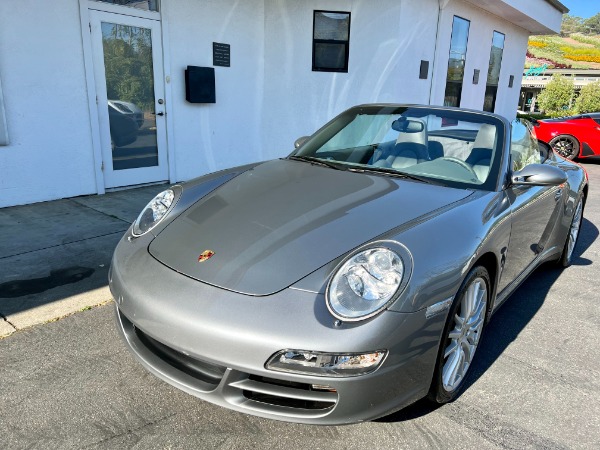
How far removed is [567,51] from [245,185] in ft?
398

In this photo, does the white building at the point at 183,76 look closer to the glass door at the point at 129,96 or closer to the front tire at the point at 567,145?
the glass door at the point at 129,96

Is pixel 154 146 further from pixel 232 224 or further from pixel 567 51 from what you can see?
pixel 567 51

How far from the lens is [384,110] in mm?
3639

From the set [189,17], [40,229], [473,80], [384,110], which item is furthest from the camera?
[473,80]

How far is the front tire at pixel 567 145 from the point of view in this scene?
11977mm

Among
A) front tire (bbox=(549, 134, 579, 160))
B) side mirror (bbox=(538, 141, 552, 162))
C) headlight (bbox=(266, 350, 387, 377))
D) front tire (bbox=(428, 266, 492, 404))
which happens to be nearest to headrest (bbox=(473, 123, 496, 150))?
front tire (bbox=(428, 266, 492, 404))

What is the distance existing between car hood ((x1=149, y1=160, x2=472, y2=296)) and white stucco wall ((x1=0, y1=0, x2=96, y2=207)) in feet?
11.7

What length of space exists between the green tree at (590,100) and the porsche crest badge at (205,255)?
40638mm

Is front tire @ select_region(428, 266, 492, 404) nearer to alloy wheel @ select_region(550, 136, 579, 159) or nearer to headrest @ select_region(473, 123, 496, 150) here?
headrest @ select_region(473, 123, 496, 150)

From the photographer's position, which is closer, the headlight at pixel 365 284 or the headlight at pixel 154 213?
the headlight at pixel 365 284

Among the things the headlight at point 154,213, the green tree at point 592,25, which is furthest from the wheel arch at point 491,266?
the green tree at point 592,25

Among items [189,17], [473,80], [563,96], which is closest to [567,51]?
[563,96]

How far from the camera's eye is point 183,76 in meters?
6.63

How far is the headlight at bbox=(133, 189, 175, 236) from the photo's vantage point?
8.59 feet
